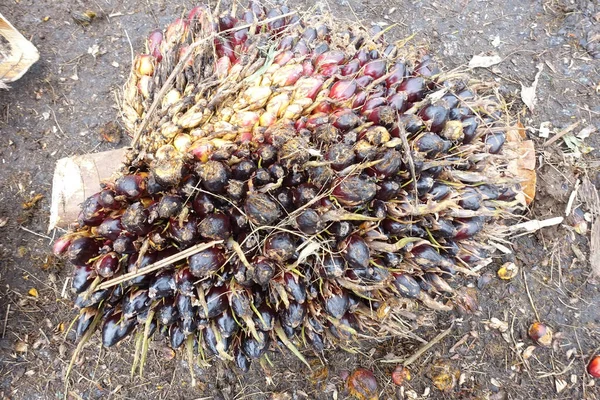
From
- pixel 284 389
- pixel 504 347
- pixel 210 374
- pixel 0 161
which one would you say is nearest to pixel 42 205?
pixel 0 161

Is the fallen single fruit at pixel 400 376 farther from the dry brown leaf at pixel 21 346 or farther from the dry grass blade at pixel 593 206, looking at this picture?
the dry brown leaf at pixel 21 346

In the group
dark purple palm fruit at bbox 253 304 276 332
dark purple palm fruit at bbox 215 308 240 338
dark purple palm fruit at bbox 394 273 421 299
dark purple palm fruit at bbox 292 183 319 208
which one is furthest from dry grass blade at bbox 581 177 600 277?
dark purple palm fruit at bbox 215 308 240 338

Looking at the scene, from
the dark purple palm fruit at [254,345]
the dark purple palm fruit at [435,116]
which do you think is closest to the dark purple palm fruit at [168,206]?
the dark purple palm fruit at [254,345]

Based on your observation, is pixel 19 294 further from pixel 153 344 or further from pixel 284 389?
pixel 284 389

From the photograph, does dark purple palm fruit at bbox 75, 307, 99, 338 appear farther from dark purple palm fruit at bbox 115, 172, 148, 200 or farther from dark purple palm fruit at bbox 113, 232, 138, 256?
dark purple palm fruit at bbox 115, 172, 148, 200

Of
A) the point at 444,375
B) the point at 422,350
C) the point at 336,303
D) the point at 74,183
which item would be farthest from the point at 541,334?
the point at 74,183

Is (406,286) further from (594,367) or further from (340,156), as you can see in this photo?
(594,367)
